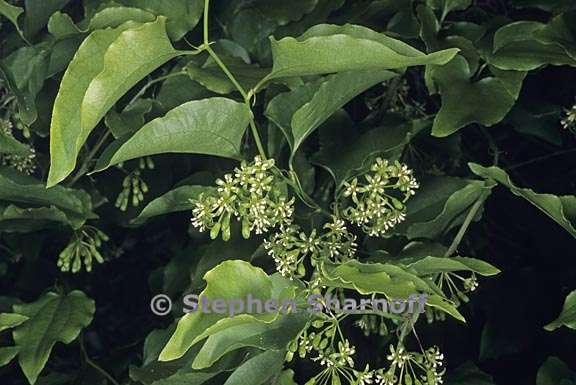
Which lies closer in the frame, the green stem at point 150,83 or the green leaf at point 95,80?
the green leaf at point 95,80

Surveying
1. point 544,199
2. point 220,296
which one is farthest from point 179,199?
point 544,199

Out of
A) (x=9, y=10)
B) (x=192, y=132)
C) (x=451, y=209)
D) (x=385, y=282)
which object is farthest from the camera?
(x=9, y=10)

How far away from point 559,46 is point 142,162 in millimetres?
499

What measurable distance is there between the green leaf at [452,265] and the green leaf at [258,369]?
19 centimetres

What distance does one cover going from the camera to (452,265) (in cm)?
78

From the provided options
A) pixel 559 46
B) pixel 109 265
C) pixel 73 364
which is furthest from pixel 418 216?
pixel 109 265

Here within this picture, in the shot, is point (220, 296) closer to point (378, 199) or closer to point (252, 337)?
point (252, 337)

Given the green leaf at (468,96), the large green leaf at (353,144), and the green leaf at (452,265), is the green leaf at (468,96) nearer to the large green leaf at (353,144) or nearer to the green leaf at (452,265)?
the large green leaf at (353,144)

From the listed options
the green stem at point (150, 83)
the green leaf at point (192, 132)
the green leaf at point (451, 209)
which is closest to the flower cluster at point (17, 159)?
the green stem at point (150, 83)

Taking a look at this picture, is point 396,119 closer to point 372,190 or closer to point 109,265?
point 372,190

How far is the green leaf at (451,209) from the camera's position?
3.08 feet

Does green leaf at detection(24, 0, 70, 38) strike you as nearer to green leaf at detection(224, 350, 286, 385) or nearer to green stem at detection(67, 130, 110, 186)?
green stem at detection(67, 130, 110, 186)

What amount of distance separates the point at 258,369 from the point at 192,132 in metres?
0.25

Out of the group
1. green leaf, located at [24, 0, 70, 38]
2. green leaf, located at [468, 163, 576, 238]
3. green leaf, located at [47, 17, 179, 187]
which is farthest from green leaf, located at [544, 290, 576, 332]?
green leaf, located at [24, 0, 70, 38]
